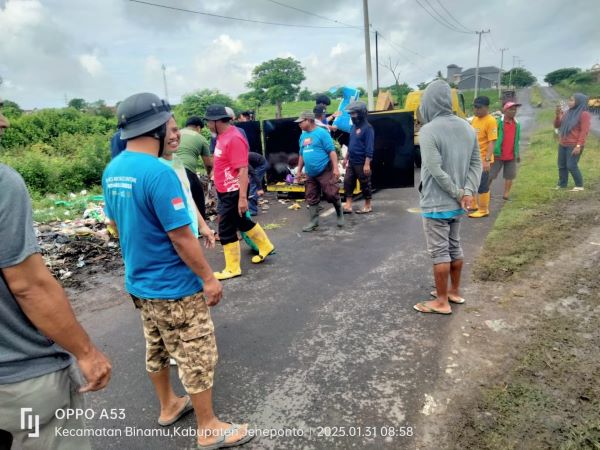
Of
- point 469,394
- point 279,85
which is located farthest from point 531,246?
point 279,85

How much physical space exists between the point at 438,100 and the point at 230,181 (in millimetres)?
2383

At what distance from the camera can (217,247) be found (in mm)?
6180

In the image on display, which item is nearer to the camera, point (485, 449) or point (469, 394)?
point (485, 449)

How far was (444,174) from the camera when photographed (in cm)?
343

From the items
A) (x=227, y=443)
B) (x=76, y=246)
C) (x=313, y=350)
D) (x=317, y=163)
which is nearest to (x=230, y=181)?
(x=317, y=163)

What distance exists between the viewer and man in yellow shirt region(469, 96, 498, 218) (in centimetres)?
636

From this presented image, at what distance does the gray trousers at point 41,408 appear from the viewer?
1.43 metres

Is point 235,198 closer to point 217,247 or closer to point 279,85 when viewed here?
point 217,247

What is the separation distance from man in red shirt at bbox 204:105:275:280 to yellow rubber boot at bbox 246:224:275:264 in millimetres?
21

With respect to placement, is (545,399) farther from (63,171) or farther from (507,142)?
(63,171)

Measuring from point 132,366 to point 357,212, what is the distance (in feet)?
17.1

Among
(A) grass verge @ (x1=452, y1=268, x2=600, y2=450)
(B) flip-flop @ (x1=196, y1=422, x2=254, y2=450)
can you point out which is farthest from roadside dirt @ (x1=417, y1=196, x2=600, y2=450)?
(B) flip-flop @ (x1=196, y1=422, x2=254, y2=450)

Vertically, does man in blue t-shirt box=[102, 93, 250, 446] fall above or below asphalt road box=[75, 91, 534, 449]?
above

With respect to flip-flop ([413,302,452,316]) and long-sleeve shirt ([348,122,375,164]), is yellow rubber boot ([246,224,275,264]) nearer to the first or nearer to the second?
flip-flop ([413,302,452,316])
